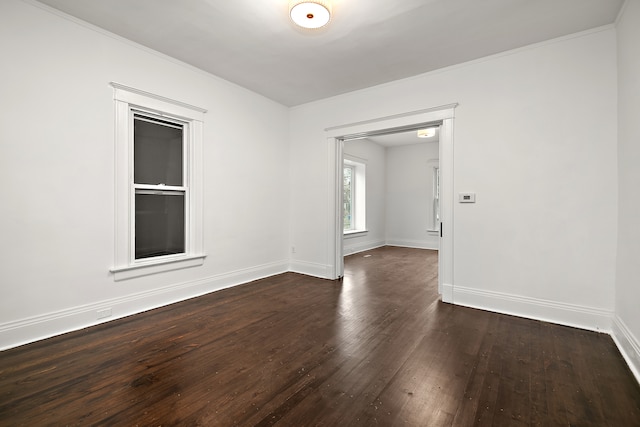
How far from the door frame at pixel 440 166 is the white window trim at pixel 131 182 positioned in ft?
6.33

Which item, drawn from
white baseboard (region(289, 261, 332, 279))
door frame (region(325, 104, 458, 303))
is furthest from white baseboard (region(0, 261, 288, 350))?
door frame (region(325, 104, 458, 303))

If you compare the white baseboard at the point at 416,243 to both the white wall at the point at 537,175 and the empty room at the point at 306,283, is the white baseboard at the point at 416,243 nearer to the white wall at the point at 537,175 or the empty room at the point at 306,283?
the empty room at the point at 306,283

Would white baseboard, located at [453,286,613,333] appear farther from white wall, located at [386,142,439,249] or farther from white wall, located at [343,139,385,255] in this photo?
white wall, located at [386,142,439,249]

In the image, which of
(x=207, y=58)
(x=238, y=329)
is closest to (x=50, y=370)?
(x=238, y=329)

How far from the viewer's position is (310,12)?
2357mm

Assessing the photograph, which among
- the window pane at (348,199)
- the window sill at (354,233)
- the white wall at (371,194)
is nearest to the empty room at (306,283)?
the window sill at (354,233)

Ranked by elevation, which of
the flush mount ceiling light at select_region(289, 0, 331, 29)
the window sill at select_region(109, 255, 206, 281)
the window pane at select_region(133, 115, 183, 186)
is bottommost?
the window sill at select_region(109, 255, 206, 281)

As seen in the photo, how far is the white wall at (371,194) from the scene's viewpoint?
7195mm

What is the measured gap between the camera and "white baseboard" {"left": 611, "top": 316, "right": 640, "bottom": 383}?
6.64ft

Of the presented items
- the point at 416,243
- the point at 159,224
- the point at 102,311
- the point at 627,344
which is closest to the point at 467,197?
the point at 627,344

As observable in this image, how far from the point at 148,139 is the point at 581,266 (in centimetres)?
480

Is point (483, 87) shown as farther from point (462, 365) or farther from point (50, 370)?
point (50, 370)

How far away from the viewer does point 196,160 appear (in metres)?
3.71

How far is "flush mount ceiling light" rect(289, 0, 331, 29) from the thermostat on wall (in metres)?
2.39
